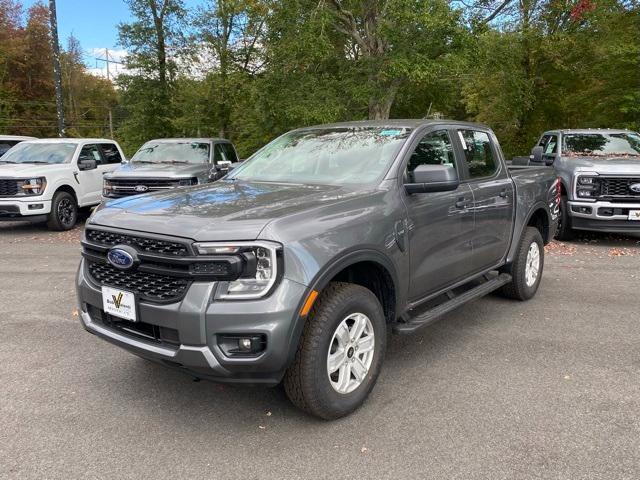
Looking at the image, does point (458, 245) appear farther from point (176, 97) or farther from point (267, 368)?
point (176, 97)

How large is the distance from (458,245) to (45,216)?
893cm

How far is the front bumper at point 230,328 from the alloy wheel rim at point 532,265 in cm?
367

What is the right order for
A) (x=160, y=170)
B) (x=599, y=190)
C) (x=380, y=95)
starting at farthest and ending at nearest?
(x=380, y=95) < (x=160, y=170) < (x=599, y=190)

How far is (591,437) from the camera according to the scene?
10.2 feet

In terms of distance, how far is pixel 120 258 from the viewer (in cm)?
310

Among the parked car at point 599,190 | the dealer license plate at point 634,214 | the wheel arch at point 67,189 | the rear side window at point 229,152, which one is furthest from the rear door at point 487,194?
the wheel arch at point 67,189

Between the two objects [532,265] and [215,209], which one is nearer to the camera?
[215,209]

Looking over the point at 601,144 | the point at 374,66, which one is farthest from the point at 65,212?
the point at 601,144

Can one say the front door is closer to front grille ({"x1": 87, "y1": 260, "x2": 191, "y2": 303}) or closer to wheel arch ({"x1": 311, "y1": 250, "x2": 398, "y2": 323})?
wheel arch ({"x1": 311, "y1": 250, "x2": 398, "y2": 323})

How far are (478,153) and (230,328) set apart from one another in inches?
128

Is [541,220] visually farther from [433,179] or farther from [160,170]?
[160,170]

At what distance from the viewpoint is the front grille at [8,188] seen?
10.1 metres

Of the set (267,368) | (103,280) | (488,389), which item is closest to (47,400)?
(103,280)

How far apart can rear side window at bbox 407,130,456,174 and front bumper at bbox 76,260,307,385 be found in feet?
5.56
